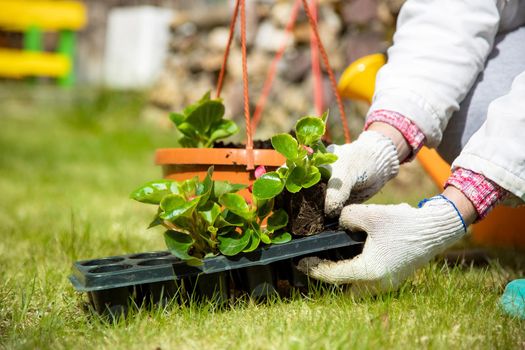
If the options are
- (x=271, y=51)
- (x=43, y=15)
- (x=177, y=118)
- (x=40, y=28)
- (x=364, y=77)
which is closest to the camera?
(x=177, y=118)

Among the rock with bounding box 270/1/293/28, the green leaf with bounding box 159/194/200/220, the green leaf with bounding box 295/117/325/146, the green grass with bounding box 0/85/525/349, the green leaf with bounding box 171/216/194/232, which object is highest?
the rock with bounding box 270/1/293/28

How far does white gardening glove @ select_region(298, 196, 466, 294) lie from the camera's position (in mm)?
1170

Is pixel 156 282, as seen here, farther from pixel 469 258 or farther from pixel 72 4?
pixel 72 4

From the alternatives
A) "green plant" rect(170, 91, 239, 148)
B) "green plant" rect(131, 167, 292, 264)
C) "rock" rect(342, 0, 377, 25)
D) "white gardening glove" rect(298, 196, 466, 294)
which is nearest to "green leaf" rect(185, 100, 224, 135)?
"green plant" rect(170, 91, 239, 148)

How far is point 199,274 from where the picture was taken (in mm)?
1202

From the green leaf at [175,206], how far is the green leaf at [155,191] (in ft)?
0.16

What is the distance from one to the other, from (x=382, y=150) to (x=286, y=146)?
23 cm

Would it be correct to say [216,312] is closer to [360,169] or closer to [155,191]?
[155,191]

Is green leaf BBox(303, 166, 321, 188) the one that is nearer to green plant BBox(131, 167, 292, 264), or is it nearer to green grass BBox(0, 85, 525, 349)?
green plant BBox(131, 167, 292, 264)

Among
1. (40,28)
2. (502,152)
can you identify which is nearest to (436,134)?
(502,152)

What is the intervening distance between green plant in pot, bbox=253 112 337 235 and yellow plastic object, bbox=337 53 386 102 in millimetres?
649

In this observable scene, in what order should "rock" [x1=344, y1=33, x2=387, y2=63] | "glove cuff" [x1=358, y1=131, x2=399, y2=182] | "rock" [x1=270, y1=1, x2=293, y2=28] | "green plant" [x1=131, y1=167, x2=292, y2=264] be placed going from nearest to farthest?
1. "green plant" [x1=131, y1=167, x2=292, y2=264]
2. "glove cuff" [x1=358, y1=131, x2=399, y2=182]
3. "rock" [x1=344, y1=33, x2=387, y2=63]
4. "rock" [x1=270, y1=1, x2=293, y2=28]

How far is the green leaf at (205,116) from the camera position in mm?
1446

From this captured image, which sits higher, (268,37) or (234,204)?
(268,37)
